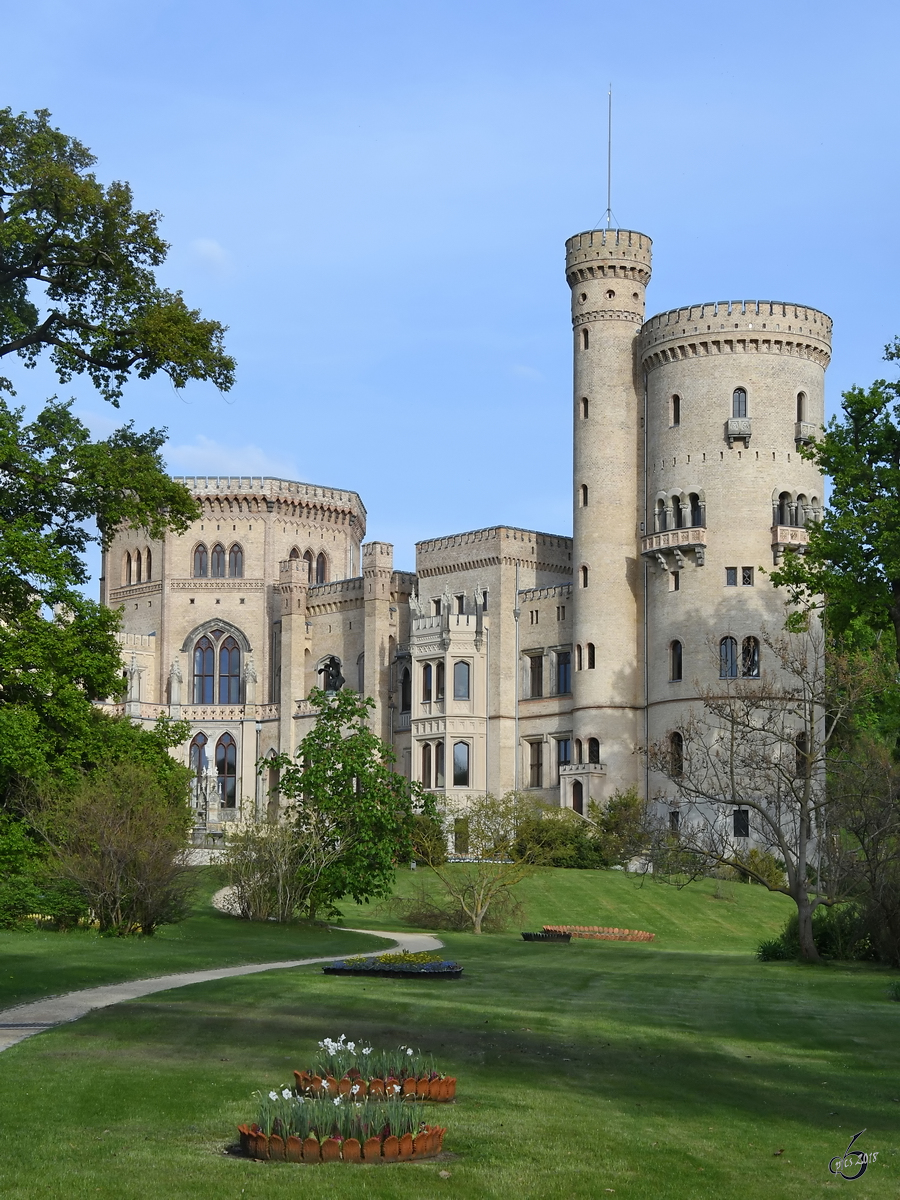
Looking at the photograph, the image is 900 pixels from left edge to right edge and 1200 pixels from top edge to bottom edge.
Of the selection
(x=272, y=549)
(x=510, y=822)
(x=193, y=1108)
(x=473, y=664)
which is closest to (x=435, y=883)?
(x=510, y=822)

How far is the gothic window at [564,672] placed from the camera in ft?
→ 245

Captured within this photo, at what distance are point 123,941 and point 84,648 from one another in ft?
20.5

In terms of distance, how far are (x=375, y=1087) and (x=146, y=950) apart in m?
18.1

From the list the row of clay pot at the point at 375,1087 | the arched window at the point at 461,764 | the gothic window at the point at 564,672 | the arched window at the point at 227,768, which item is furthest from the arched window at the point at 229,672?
the row of clay pot at the point at 375,1087

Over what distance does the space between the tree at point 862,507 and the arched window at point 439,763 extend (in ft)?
124

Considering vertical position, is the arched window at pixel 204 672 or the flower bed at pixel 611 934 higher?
the arched window at pixel 204 672

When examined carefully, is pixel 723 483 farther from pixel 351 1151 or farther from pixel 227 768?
pixel 351 1151

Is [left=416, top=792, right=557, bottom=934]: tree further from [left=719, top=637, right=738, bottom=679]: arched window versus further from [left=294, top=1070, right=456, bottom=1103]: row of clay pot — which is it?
[left=294, top=1070, right=456, bottom=1103]: row of clay pot

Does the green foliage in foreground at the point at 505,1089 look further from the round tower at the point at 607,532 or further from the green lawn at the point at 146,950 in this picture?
the round tower at the point at 607,532

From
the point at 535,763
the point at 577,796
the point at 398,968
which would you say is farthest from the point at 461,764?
the point at 398,968

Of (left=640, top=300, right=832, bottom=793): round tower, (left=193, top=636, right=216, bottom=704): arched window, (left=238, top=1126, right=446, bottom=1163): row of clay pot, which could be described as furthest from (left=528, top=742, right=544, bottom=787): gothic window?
(left=238, top=1126, right=446, bottom=1163): row of clay pot

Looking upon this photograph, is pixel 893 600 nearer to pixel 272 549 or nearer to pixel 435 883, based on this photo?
pixel 435 883

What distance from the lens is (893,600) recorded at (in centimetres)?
3688

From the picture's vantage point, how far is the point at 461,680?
77.2 metres
